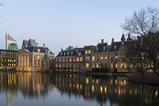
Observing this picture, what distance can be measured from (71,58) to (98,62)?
19.9 metres

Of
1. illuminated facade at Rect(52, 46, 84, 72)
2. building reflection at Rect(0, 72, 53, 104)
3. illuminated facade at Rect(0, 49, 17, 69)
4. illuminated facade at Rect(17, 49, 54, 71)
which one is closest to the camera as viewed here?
building reflection at Rect(0, 72, 53, 104)

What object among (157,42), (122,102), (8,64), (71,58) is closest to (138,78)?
(157,42)

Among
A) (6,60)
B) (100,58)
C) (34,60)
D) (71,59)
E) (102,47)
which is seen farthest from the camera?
(6,60)

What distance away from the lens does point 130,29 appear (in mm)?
52188

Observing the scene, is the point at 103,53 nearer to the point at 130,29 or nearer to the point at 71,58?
the point at 71,58

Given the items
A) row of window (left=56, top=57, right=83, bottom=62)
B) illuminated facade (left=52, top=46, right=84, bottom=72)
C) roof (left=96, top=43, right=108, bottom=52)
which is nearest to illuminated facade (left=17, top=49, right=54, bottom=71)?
illuminated facade (left=52, top=46, right=84, bottom=72)

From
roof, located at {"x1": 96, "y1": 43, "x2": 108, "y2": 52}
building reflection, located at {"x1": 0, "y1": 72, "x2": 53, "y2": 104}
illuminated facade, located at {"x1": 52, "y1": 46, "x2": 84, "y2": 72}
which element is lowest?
building reflection, located at {"x1": 0, "y1": 72, "x2": 53, "y2": 104}

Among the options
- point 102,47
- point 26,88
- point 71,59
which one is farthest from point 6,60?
point 26,88

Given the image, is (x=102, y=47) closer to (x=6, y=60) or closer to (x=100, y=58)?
(x=100, y=58)

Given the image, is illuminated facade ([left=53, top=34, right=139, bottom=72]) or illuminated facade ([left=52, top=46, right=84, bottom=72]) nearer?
illuminated facade ([left=53, top=34, right=139, bottom=72])

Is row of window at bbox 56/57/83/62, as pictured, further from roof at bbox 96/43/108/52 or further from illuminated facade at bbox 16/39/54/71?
illuminated facade at bbox 16/39/54/71

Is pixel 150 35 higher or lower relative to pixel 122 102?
higher

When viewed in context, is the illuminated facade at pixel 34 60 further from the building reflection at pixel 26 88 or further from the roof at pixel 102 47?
the building reflection at pixel 26 88

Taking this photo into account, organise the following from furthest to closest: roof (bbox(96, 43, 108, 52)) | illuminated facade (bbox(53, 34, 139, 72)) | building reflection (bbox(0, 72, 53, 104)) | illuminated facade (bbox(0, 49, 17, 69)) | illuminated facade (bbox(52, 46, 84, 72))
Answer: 1. illuminated facade (bbox(0, 49, 17, 69))
2. illuminated facade (bbox(52, 46, 84, 72))
3. roof (bbox(96, 43, 108, 52))
4. illuminated facade (bbox(53, 34, 139, 72))
5. building reflection (bbox(0, 72, 53, 104))
